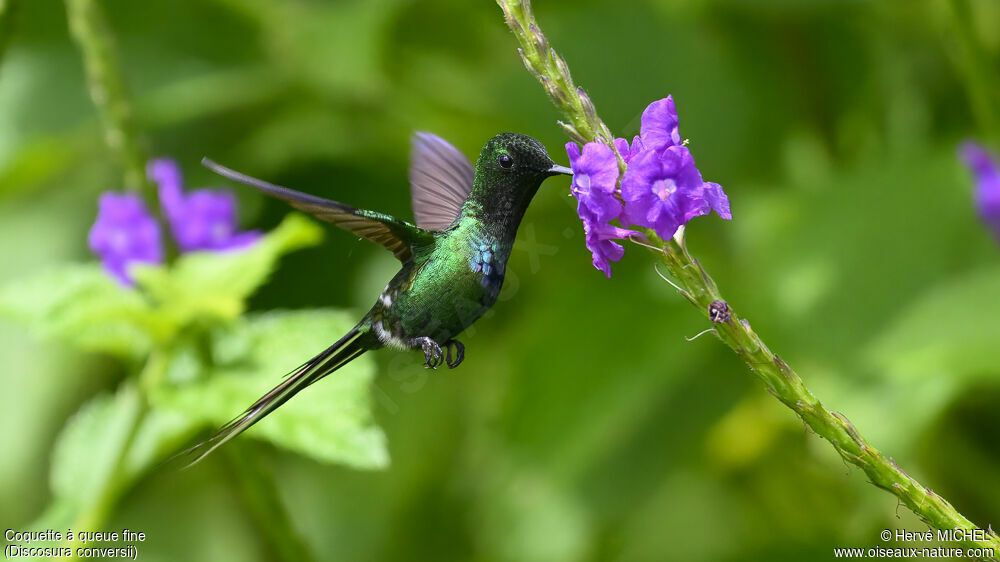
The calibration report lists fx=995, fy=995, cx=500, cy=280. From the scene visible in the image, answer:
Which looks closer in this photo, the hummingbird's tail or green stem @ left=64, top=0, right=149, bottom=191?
the hummingbird's tail

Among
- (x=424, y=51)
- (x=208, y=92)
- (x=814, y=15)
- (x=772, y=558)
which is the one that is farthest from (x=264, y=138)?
(x=772, y=558)

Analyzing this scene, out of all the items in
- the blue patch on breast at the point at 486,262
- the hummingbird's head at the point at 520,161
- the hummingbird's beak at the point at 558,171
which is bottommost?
the blue patch on breast at the point at 486,262

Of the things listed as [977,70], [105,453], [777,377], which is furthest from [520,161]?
[977,70]

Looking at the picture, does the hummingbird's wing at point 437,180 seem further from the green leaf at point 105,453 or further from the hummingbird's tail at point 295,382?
the green leaf at point 105,453

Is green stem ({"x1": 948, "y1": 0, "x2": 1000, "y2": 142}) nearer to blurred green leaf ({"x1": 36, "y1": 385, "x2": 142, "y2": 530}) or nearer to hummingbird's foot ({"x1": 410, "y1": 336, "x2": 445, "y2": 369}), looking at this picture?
hummingbird's foot ({"x1": 410, "y1": 336, "x2": 445, "y2": 369})

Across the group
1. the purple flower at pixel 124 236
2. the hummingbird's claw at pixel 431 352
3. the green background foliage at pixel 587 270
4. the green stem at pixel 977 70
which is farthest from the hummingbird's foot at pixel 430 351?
the green stem at pixel 977 70

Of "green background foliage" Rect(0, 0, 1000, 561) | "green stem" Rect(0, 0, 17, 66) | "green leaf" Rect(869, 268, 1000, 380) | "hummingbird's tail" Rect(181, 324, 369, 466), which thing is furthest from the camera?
"green background foliage" Rect(0, 0, 1000, 561)

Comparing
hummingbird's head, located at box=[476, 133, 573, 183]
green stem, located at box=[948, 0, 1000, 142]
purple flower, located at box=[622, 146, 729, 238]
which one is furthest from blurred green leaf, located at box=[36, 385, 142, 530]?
green stem, located at box=[948, 0, 1000, 142]
